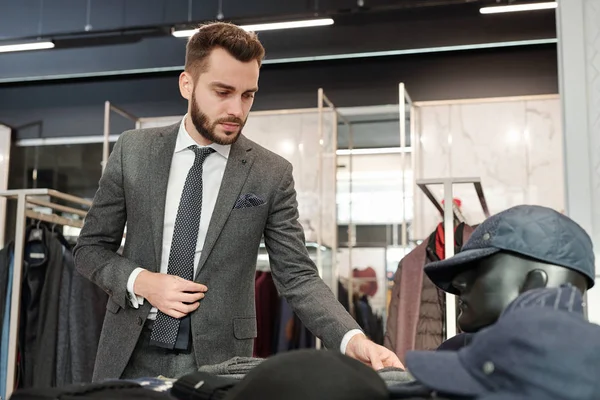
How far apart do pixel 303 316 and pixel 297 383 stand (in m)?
1.29

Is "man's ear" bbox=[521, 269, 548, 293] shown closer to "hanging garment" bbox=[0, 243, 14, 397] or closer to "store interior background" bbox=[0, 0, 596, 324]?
"hanging garment" bbox=[0, 243, 14, 397]

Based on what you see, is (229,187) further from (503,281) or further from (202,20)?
(202,20)

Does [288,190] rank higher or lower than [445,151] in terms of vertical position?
lower

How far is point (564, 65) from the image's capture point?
120 inches

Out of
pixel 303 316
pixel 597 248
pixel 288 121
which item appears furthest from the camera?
pixel 288 121

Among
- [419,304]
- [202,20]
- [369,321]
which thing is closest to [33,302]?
[419,304]

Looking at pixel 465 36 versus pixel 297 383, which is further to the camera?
pixel 465 36

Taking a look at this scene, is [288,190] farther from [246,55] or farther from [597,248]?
[597,248]

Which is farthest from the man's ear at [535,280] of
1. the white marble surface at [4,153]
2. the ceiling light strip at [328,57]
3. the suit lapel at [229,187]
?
the white marble surface at [4,153]

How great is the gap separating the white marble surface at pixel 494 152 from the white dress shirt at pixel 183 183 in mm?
4407

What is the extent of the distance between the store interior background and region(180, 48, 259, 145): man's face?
4026mm

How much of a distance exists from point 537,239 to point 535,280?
0.07 metres

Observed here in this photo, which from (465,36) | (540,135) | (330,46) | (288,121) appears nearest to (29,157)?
(288,121)

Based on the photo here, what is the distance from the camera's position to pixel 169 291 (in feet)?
6.66
